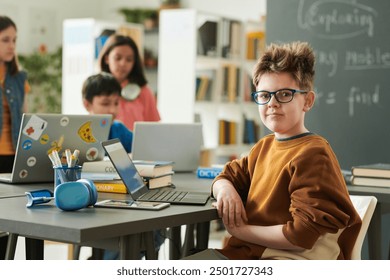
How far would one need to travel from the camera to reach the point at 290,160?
1.89m

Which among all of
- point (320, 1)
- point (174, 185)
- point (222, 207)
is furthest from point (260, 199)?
point (320, 1)

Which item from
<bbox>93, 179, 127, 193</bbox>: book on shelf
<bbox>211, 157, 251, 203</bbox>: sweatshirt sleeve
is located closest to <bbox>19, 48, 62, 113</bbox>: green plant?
<bbox>93, 179, 127, 193</bbox>: book on shelf

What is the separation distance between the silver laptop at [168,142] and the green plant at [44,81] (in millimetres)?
5077

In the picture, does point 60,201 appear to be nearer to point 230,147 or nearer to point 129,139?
point 129,139

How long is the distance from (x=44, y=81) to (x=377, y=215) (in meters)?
5.88

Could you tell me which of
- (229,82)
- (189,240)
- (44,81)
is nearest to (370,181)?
(189,240)

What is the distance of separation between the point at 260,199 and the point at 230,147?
14.1 ft

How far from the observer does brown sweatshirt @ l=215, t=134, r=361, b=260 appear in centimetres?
180

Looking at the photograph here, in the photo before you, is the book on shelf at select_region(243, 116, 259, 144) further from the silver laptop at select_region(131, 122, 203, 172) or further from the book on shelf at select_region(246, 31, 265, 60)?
the silver laptop at select_region(131, 122, 203, 172)

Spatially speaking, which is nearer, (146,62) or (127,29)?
(127,29)

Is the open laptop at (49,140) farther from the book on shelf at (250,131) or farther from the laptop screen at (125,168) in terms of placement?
the book on shelf at (250,131)

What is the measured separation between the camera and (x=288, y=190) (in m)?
1.90

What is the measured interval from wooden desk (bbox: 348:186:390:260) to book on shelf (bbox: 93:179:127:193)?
940 mm

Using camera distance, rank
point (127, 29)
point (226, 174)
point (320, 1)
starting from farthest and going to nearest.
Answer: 1. point (127, 29)
2. point (320, 1)
3. point (226, 174)
